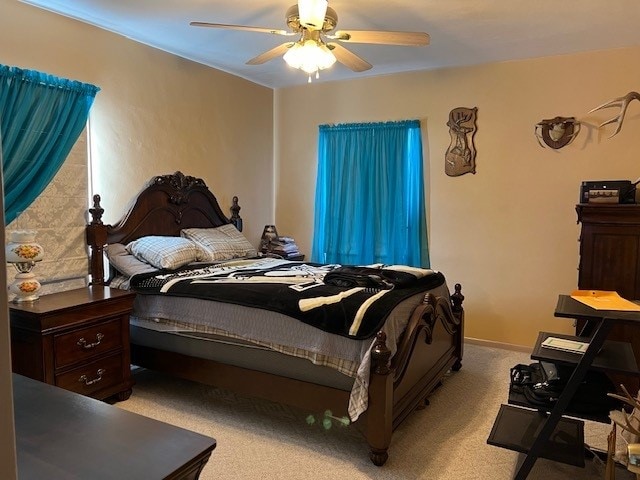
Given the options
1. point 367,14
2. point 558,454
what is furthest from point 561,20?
point 558,454

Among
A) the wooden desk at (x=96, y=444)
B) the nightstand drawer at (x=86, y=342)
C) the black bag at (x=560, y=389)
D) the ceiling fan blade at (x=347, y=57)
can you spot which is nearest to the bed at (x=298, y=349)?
the nightstand drawer at (x=86, y=342)

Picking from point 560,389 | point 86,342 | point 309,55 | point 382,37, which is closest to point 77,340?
point 86,342

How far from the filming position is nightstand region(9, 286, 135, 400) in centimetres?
257

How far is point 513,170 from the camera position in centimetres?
411

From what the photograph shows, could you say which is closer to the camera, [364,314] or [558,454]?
[558,454]

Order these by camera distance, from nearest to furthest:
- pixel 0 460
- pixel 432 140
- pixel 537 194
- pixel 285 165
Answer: pixel 0 460, pixel 537 194, pixel 432 140, pixel 285 165

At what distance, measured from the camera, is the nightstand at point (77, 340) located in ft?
8.43

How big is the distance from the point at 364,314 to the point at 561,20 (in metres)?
2.42

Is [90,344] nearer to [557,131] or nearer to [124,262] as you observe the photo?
[124,262]

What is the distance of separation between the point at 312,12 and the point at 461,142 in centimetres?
241

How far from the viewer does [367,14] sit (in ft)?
10.2

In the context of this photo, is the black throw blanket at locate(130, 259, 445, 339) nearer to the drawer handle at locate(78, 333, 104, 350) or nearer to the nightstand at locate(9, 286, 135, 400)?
the nightstand at locate(9, 286, 135, 400)

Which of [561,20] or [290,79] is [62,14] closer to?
[290,79]

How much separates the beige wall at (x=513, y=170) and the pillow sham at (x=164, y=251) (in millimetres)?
2206
